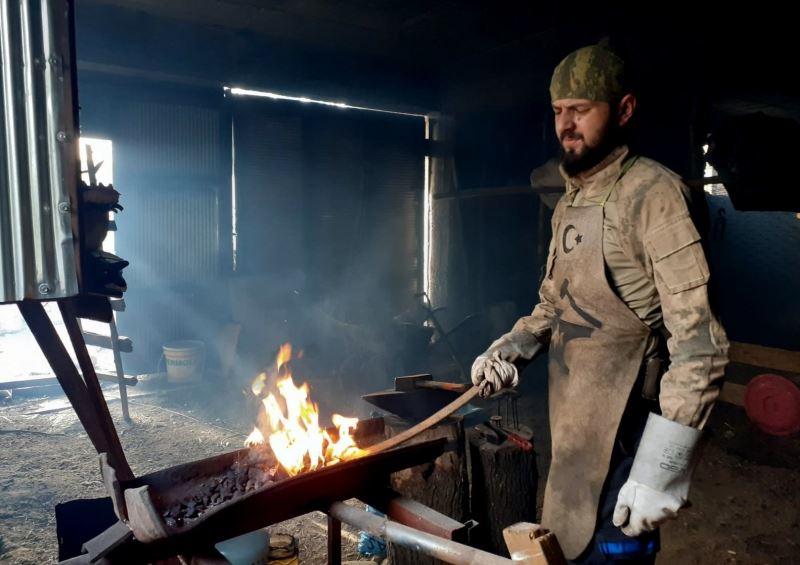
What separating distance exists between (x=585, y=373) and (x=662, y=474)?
567 mm

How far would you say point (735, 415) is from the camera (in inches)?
277

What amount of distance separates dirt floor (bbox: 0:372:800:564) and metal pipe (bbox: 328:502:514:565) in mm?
2613

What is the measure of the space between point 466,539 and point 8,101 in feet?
9.71

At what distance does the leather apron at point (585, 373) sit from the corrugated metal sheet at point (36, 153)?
2.51m

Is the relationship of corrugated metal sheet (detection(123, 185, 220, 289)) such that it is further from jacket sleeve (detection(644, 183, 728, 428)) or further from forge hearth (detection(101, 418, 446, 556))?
jacket sleeve (detection(644, 183, 728, 428))

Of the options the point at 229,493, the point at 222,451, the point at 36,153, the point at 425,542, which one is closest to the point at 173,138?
the point at 222,451

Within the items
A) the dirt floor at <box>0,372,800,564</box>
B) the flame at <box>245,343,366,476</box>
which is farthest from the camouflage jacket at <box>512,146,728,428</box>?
the dirt floor at <box>0,372,800,564</box>

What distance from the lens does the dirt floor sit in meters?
4.52

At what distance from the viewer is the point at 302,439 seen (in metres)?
3.07

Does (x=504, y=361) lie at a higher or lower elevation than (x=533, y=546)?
higher

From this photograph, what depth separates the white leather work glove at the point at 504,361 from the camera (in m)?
2.69

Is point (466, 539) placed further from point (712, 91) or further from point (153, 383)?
point (153, 383)

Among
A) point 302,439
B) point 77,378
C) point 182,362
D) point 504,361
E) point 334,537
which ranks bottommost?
point 182,362

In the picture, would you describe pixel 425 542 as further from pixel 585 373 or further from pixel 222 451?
pixel 222 451
